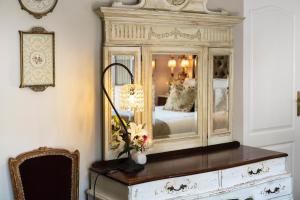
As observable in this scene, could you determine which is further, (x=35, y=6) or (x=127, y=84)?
(x=127, y=84)

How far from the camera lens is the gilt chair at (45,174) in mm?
2859

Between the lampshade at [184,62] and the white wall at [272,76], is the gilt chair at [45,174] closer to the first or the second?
the lampshade at [184,62]

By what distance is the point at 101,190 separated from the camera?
3.10m

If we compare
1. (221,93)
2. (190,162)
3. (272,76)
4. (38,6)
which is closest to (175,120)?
(190,162)

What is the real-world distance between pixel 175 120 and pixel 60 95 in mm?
899

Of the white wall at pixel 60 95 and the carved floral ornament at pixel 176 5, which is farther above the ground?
the carved floral ornament at pixel 176 5

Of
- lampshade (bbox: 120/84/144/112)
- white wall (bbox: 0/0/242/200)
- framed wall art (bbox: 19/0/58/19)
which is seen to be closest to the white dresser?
white wall (bbox: 0/0/242/200)

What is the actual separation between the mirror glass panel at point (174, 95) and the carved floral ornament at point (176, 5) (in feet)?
1.09

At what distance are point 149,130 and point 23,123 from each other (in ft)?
2.90

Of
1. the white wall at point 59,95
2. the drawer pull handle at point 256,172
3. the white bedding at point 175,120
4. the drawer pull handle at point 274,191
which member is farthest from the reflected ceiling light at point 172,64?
the drawer pull handle at point 274,191

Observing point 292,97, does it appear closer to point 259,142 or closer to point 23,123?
point 259,142

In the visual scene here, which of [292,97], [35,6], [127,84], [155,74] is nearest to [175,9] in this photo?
[155,74]

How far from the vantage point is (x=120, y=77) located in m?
3.21

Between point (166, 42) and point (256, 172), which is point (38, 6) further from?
point (256, 172)
